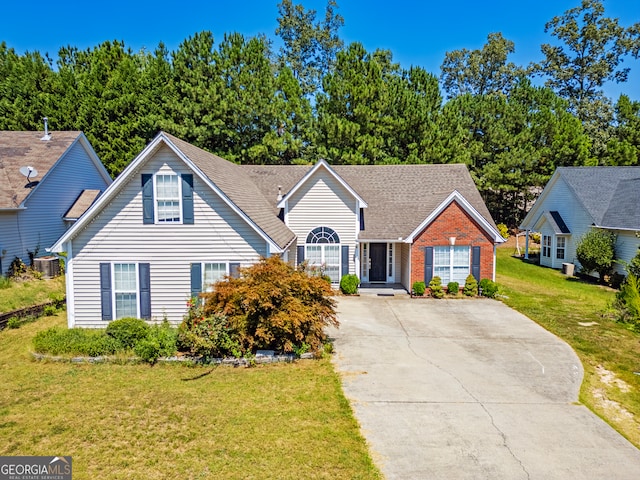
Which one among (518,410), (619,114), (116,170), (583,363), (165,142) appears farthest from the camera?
(619,114)

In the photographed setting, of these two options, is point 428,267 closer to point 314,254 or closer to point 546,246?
point 314,254

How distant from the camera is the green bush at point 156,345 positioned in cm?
1145

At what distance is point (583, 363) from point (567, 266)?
653 inches

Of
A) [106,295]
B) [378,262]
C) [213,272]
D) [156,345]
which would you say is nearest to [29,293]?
[106,295]

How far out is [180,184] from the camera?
13.8 metres

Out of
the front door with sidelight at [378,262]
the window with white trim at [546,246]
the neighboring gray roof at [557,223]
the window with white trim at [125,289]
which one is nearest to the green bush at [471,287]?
the front door with sidelight at [378,262]

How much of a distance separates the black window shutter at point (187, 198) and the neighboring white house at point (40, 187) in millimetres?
12824

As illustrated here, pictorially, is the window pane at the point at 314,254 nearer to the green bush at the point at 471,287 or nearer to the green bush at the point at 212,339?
the green bush at the point at 471,287

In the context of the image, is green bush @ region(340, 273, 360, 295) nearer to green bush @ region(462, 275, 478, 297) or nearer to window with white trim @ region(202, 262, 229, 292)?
green bush @ region(462, 275, 478, 297)

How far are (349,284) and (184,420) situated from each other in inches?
488

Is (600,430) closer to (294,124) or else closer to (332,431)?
(332,431)

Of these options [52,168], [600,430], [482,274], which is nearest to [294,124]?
[52,168]

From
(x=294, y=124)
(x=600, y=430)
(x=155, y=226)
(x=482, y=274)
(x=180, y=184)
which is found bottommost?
(x=600, y=430)

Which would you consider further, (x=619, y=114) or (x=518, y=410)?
(x=619, y=114)
